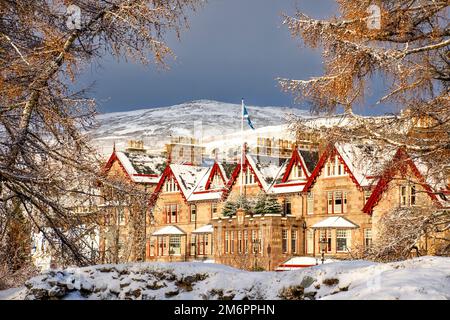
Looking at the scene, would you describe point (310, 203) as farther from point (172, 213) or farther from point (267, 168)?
point (172, 213)

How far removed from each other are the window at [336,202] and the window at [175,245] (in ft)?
55.8

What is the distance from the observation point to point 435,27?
1875 centimetres

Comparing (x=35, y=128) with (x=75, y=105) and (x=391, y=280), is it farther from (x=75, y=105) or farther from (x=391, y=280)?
(x=391, y=280)

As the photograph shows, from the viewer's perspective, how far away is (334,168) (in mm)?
57312

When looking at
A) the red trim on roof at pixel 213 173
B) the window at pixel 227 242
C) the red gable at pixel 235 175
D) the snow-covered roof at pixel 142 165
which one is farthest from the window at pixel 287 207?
the snow-covered roof at pixel 142 165

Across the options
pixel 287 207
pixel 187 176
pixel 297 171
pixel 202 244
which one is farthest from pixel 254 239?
pixel 187 176

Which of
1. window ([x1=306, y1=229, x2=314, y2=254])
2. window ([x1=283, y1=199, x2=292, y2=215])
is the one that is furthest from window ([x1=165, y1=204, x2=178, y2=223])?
window ([x1=306, y1=229, x2=314, y2=254])

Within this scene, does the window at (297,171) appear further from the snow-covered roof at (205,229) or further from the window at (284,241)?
the snow-covered roof at (205,229)

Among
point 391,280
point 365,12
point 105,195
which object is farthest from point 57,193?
point 365,12

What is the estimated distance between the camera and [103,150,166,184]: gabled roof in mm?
69562

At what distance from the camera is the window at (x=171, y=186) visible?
71.7 m

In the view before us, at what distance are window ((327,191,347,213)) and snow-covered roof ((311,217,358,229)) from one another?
0.82m

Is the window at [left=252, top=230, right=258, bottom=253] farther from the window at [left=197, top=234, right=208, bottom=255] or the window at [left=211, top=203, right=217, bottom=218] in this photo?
the window at [left=211, top=203, right=217, bottom=218]
